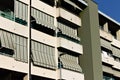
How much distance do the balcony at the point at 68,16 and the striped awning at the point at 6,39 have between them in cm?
864

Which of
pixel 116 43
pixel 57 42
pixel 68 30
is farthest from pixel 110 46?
pixel 57 42

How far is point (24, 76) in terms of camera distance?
1271 inches

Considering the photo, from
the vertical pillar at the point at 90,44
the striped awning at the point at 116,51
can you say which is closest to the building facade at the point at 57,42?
the vertical pillar at the point at 90,44

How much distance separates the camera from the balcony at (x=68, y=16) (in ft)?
126

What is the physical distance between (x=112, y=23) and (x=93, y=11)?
7378mm

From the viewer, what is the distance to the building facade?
31.2 metres

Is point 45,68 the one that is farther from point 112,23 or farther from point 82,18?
point 112,23

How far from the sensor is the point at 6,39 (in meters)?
30.3

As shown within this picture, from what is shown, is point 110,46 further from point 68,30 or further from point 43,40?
point 43,40

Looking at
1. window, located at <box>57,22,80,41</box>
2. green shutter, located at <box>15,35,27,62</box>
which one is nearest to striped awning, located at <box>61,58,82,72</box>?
window, located at <box>57,22,80,41</box>

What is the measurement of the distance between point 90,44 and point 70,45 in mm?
3421

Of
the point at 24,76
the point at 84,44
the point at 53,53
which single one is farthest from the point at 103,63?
the point at 24,76

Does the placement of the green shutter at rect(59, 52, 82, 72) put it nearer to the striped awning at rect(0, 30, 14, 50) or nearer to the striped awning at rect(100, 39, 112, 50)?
the striped awning at rect(100, 39, 112, 50)

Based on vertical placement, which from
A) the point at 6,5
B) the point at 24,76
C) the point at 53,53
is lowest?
the point at 24,76
